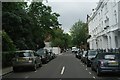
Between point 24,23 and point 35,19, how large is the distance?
14.7m

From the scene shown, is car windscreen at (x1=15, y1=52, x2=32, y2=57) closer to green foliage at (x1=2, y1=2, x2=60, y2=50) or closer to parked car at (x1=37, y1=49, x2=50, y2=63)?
green foliage at (x1=2, y1=2, x2=60, y2=50)

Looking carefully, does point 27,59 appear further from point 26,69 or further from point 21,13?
point 21,13

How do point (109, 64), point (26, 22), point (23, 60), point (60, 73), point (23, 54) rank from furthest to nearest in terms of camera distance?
A: point (26, 22), point (23, 54), point (23, 60), point (60, 73), point (109, 64)

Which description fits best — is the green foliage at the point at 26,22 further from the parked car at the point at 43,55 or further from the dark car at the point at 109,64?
the dark car at the point at 109,64

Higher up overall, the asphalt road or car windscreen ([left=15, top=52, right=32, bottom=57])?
car windscreen ([left=15, top=52, right=32, bottom=57])

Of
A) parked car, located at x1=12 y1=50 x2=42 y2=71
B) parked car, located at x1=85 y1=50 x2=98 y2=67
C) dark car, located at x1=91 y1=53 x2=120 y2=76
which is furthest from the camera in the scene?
parked car, located at x1=85 y1=50 x2=98 y2=67

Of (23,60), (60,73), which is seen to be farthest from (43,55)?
(60,73)

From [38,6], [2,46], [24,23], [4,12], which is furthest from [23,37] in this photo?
[38,6]

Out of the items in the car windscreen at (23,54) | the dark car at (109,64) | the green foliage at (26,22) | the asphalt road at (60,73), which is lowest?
the asphalt road at (60,73)

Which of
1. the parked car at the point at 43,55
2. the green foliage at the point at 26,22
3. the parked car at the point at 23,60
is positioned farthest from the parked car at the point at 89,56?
the green foliage at the point at 26,22

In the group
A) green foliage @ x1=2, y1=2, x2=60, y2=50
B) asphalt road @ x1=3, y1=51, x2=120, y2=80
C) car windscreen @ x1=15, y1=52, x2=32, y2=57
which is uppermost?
green foliage @ x1=2, y1=2, x2=60, y2=50

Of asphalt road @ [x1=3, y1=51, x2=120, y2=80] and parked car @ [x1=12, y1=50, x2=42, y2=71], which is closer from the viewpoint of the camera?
asphalt road @ [x1=3, y1=51, x2=120, y2=80]

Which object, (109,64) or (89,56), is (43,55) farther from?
(109,64)

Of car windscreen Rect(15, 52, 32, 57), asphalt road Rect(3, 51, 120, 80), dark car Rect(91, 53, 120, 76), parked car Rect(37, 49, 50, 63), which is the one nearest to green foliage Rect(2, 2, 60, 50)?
parked car Rect(37, 49, 50, 63)
